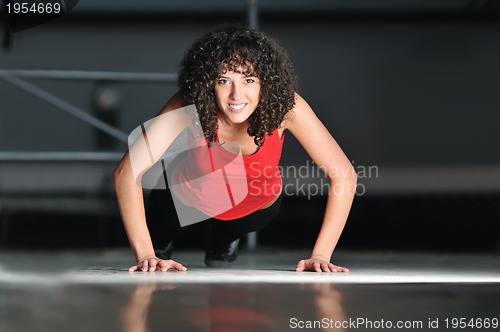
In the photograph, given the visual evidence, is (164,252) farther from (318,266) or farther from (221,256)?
(318,266)

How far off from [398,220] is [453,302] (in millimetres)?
2887

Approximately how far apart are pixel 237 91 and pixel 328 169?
0.26 meters

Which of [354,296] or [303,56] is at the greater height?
[303,56]

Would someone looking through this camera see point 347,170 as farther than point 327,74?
No

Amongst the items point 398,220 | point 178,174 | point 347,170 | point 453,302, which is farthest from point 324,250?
point 398,220

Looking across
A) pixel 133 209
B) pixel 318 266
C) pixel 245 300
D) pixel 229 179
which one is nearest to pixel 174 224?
pixel 229 179

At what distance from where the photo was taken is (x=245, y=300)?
1129 millimetres

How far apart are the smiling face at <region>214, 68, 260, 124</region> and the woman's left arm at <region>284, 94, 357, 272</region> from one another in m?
0.12

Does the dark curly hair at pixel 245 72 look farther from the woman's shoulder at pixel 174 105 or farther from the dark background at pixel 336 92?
the dark background at pixel 336 92

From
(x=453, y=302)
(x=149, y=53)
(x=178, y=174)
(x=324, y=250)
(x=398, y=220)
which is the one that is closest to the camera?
(x=453, y=302)

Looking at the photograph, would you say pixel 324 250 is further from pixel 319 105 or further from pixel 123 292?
pixel 319 105

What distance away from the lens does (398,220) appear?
3.98 meters

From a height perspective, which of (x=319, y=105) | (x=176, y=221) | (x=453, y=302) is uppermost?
(x=319, y=105)

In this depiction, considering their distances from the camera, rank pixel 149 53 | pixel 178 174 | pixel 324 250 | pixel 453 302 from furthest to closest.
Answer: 1. pixel 149 53
2. pixel 178 174
3. pixel 324 250
4. pixel 453 302
